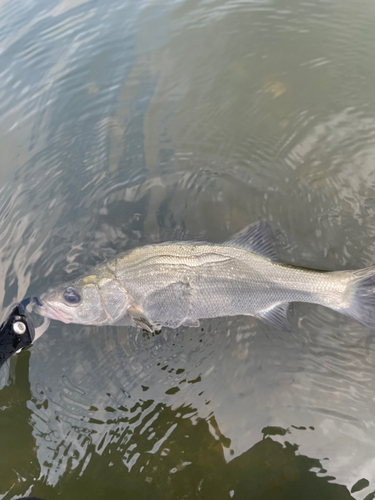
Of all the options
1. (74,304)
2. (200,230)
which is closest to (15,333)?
(74,304)

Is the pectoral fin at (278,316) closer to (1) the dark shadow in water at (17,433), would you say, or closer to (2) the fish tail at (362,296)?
(2) the fish tail at (362,296)

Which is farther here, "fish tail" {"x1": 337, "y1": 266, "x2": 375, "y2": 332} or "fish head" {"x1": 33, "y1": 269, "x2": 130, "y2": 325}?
"fish head" {"x1": 33, "y1": 269, "x2": 130, "y2": 325}

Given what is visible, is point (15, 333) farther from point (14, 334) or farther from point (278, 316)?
point (278, 316)

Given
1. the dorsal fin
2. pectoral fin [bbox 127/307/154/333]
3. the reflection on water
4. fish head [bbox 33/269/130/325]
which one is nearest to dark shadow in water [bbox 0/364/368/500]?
the reflection on water

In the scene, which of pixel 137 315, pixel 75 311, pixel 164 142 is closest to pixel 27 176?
pixel 164 142

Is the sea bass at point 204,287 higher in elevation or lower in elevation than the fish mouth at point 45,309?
lower

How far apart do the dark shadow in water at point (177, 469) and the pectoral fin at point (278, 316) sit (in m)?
1.14

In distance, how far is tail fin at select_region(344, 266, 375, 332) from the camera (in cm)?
329

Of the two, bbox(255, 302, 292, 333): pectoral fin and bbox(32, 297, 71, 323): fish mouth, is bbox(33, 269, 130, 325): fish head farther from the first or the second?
bbox(255, 302, 292, 333): pectoral fin

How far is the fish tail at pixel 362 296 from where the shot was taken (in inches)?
130

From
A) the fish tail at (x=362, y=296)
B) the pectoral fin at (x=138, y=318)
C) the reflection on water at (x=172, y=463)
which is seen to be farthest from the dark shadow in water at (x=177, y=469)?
the fish tail at (x=362, y=296)

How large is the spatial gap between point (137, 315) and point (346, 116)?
413 cm

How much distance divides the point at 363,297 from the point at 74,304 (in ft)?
9.99

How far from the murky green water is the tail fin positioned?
44 centimetres
